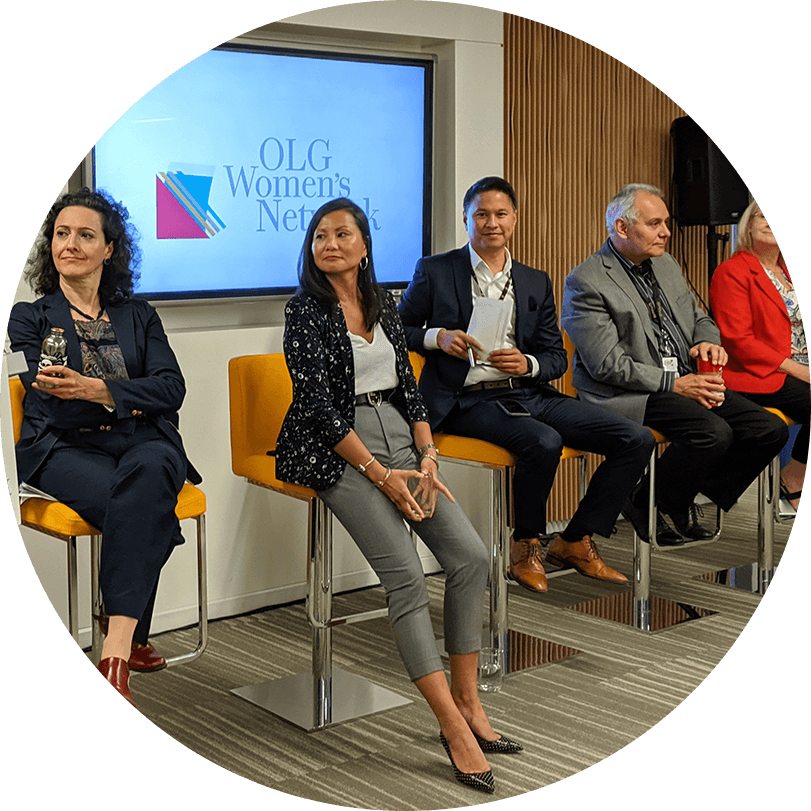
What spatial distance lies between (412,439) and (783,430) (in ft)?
6.05

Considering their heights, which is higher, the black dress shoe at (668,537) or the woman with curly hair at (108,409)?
the woman with curly hair at (108,409)

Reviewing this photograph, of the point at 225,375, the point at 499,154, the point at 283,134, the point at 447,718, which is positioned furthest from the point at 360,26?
the point at 447,718

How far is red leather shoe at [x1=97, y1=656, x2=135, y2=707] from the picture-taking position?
273 cm

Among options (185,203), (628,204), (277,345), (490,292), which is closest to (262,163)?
(185,203)

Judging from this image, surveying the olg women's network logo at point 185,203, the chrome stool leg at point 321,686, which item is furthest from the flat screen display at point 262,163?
the chrome stool leg at point 321,686

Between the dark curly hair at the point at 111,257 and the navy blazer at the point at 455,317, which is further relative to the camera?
the navy blazer at the point at 455,317

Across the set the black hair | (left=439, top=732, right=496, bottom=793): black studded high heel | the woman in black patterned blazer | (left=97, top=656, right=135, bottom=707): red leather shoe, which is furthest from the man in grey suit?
(left=97, top=656, right=135, bottom=707): red leather shoe

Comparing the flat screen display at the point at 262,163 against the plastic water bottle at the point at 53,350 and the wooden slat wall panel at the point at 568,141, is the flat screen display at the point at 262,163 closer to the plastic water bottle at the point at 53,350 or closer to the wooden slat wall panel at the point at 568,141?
the wooden slat wall panel at the point at 568,141

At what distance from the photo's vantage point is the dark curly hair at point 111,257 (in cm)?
316

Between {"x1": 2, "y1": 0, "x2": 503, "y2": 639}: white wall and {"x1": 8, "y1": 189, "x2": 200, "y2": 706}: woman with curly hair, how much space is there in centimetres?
36

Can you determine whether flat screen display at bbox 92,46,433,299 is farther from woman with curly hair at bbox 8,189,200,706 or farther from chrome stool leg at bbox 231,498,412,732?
chrome stool leg at bbox 231,498,412,732

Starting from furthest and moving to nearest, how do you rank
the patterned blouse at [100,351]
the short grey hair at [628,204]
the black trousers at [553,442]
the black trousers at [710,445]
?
the short grey hair at [628,204] → the black trousers at [710,445] → the black trousers at [553,442] → the patterned blouse at [100,351]

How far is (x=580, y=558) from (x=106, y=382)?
201 centimetres

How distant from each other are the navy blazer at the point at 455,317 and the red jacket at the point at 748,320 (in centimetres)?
92
